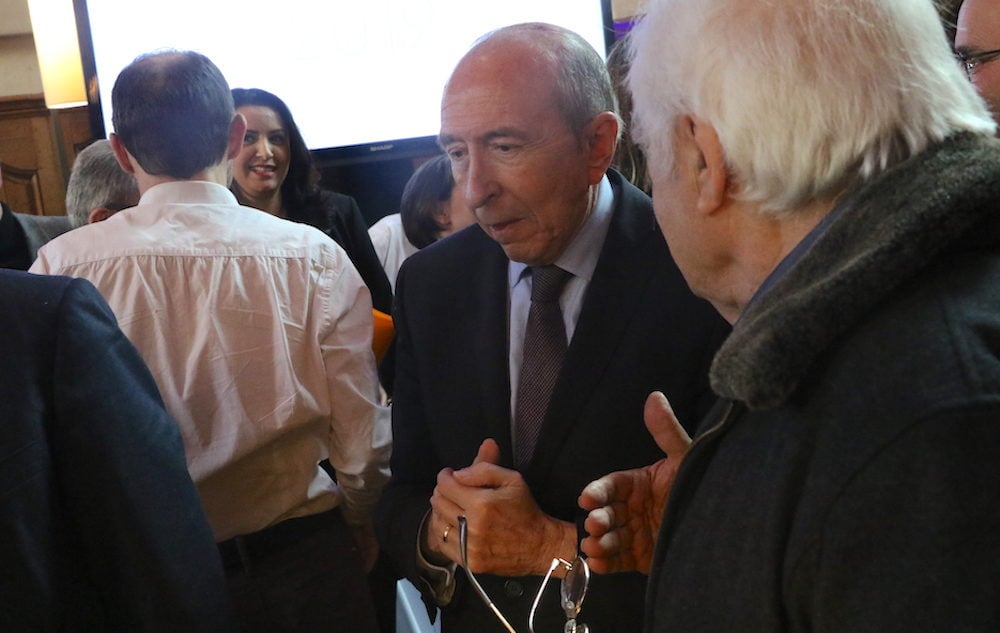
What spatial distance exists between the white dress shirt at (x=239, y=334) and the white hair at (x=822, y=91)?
3.42 feet

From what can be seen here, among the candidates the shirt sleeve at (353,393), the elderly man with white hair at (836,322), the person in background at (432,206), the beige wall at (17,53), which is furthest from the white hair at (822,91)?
the beige wall at (17,53)

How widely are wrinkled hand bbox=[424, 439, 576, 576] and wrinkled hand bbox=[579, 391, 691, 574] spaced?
9 cm

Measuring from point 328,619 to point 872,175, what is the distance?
1.38 metres

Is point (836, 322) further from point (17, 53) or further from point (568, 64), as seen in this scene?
point (17, 53)

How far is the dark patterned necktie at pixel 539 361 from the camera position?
4.83ft

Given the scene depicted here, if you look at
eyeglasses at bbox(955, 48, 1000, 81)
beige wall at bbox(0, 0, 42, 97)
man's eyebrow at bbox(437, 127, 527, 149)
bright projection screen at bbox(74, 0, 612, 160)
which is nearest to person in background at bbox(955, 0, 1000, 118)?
eyeglasses at bbox(955, 48, 1000, 81)

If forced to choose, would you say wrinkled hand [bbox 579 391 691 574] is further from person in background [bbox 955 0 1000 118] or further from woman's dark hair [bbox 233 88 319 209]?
woman's dark hair [bbox 233 88 319 209]

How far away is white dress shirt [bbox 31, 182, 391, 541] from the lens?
1703 millimetres

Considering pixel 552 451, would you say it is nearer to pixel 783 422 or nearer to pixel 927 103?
pixel 783 422

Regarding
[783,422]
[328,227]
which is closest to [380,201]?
[328,227]

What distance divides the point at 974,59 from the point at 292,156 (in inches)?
76.0

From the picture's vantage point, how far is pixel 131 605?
131 cm

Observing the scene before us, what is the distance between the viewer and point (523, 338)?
5.02 ft

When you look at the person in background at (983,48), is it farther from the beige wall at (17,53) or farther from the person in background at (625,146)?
the beige wall at (17,53)
